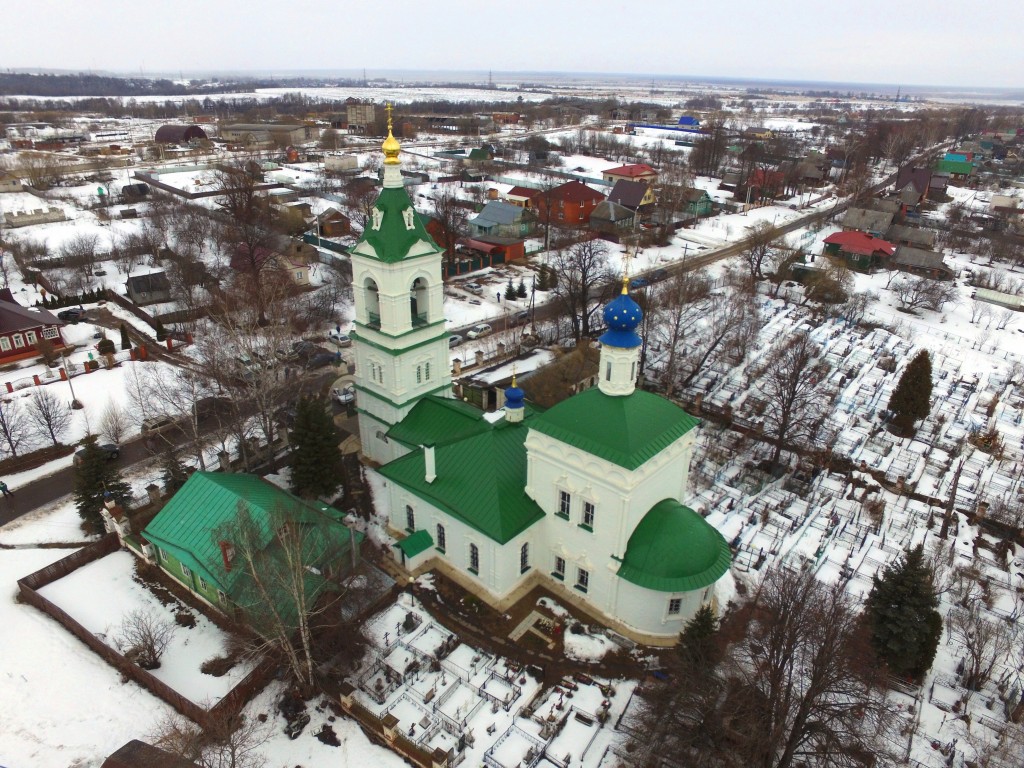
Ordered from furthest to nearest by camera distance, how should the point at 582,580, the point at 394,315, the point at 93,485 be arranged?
the point at 394,315, the point at 93,485, the point at 582,580

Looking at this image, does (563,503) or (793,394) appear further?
(793,394)

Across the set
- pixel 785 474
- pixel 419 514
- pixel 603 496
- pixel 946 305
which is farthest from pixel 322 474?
pixel 946 305

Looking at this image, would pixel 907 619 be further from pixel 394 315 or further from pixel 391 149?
pixel 391 149

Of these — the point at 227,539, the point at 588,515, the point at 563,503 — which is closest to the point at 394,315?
the point at 563,503

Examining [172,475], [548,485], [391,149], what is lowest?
[172,475]

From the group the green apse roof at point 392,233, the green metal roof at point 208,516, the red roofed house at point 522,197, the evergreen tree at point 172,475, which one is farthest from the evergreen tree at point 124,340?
the red roofed house at point 522,197

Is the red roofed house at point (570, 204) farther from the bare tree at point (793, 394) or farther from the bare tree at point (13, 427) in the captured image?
the bare tree at point (13, 427)

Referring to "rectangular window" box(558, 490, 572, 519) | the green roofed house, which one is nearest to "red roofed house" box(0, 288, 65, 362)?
the green roofed house
